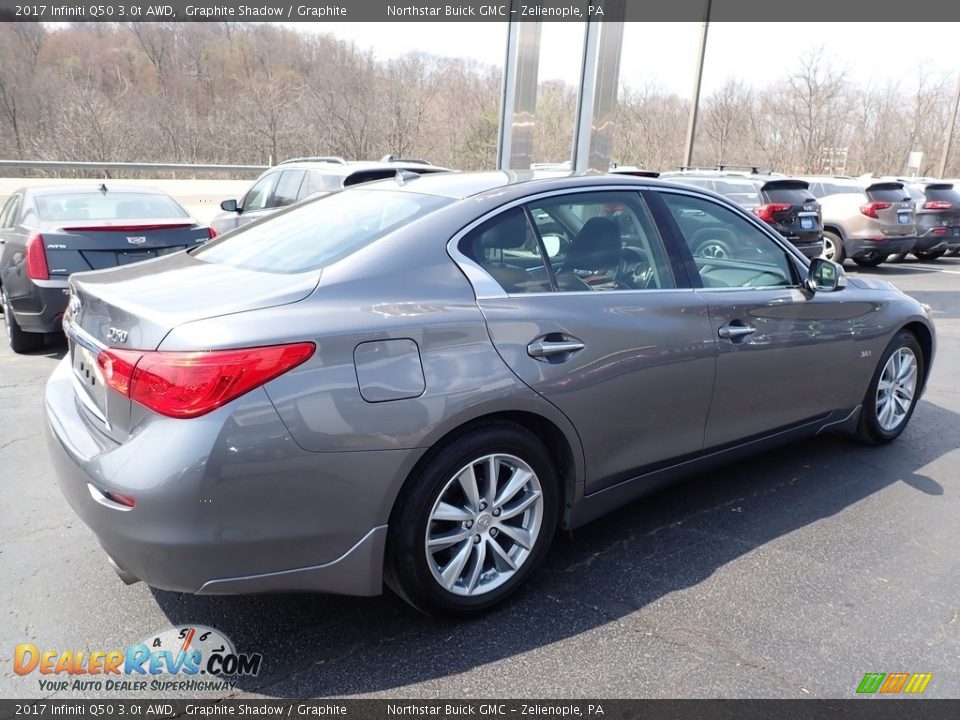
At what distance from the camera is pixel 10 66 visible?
3784 cm

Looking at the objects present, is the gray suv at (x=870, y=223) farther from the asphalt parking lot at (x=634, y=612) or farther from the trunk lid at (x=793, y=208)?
the asphalt parking lot at (x=634, y=612)

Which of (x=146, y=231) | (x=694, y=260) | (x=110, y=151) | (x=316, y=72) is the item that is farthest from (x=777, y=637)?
(x=316, y=72)

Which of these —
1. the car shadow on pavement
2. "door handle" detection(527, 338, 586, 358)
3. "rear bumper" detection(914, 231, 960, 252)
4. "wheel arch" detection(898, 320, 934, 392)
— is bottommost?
the car shadow on pavement

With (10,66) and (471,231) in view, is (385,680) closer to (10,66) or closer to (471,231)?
(471,231)

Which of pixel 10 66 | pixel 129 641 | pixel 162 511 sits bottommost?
pixel 129 641

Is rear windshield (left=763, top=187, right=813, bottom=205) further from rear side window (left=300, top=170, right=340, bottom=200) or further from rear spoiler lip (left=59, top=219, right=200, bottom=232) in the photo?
rear spoiler lip (left=59, top=219, right=200, bottom=232)

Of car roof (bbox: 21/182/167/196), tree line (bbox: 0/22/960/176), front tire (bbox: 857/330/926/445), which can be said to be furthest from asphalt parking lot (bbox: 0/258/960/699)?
tree line (bbox: 0/22/960/176)

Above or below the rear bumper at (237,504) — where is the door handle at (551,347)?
above

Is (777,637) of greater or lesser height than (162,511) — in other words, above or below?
below

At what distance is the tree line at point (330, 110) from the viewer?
115 ft

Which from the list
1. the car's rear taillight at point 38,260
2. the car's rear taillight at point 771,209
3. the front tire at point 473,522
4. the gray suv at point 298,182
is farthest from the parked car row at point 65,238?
the car's rear taillight at point 771,209

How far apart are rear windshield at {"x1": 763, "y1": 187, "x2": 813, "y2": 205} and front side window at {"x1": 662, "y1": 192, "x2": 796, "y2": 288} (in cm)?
883

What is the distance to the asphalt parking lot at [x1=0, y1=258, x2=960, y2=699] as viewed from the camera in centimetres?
246

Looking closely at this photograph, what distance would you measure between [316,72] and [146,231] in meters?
40.3
